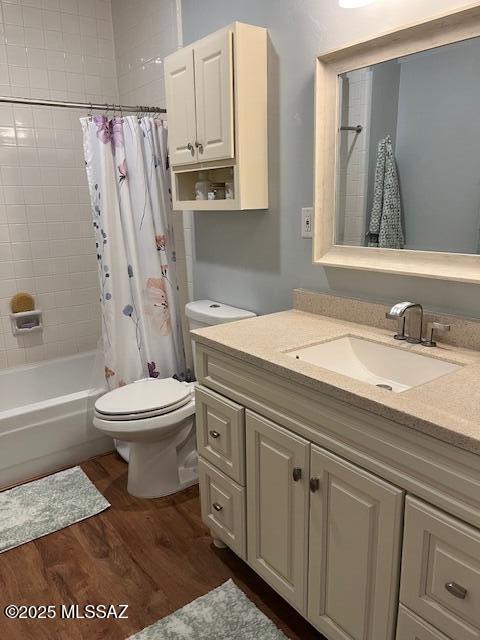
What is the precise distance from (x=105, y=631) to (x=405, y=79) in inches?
78.0

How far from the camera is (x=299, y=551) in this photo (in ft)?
4.61

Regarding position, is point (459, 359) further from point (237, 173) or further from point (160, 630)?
point (160, 630)

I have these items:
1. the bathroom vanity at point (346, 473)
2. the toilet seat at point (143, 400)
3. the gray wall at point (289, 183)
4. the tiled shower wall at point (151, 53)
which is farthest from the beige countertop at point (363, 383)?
the tiled shower wall at point (151, 53)

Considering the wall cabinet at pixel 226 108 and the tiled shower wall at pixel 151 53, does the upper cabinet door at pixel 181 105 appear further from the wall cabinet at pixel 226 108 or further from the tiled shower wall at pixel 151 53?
the tiled shower wall at pixel 151 53

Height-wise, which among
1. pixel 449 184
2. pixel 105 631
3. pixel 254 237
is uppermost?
pixel 449 184

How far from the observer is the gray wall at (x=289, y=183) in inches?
60.0

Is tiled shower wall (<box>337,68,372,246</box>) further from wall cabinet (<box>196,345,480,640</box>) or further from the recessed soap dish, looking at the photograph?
the recessed soap dish

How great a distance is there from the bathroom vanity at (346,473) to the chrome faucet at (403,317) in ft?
0.14

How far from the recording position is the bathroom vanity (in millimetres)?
997

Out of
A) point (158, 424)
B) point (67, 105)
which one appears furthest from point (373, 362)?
point (67, 105)

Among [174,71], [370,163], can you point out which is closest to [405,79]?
[370,163]

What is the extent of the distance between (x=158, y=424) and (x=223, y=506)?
1.66 ft

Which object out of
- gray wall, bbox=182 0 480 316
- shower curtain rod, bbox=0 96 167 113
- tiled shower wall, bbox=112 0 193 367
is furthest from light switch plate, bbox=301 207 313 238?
shower curtain rod, bbox=0 96 167 113

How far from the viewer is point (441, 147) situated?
1435 millimetres
